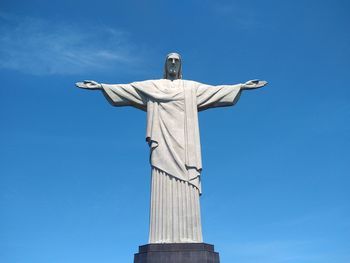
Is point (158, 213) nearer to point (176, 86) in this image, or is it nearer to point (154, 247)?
point (154, 247)

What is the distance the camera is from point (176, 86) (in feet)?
46.3

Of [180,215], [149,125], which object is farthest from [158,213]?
[149,125]

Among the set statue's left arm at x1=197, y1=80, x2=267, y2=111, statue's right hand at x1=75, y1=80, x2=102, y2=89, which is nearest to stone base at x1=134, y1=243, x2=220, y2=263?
statue's left arm at x1=197, y1=80, x2=267, y2=111

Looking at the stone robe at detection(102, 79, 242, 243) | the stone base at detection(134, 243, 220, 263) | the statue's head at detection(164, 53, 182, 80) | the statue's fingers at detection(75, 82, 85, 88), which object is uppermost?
the statue's head at detection(164, 53, 182, 80)

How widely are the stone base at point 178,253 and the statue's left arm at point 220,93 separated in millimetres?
4729

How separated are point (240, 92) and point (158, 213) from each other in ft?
16.4

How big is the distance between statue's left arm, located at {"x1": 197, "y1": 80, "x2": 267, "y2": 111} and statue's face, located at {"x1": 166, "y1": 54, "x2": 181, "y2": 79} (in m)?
0.95

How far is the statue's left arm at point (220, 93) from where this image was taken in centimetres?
1416

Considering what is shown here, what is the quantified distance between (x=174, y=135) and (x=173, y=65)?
2.68m

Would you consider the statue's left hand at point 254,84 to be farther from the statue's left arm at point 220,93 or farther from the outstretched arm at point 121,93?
the outstretched arm at point 121,93

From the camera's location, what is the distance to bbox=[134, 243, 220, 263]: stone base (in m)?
11.4

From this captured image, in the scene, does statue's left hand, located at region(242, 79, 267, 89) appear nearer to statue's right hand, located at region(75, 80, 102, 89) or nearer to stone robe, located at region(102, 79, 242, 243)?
stone robe, located at region(102, 79, 242, 243)

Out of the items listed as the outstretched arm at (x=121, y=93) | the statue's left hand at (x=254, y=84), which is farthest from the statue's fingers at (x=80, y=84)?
the statue's left hand at (x=254, y=84)

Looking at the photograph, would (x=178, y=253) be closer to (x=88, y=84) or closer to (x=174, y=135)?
(x=174, y=135)
